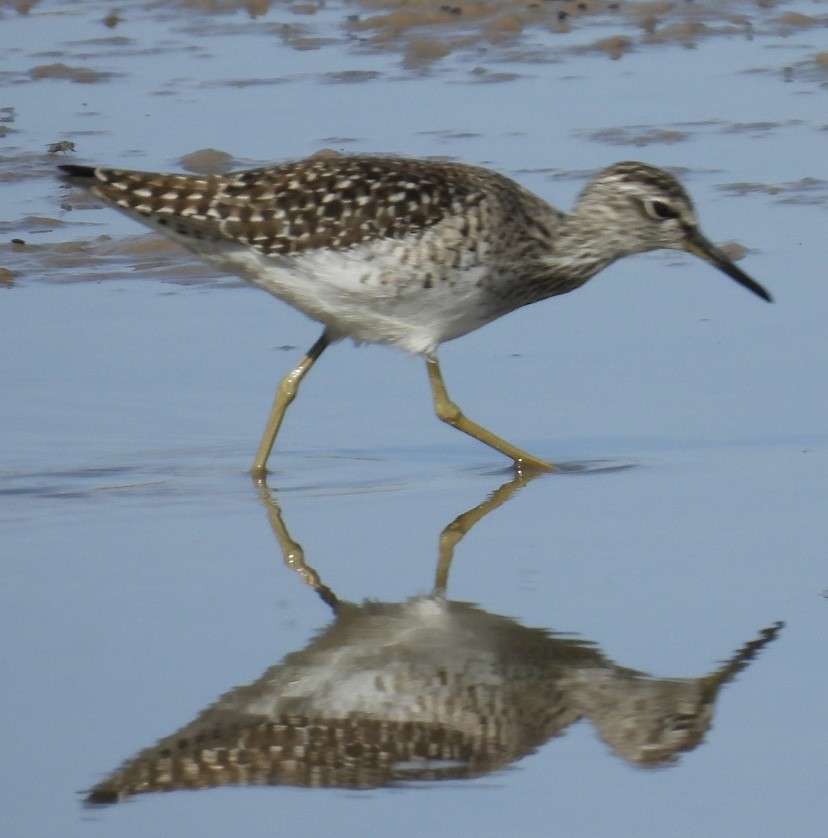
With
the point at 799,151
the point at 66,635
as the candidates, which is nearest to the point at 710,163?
the point at 799,151

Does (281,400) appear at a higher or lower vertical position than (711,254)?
lower

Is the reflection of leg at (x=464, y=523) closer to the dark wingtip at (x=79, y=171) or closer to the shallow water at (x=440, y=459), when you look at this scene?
the shallow water at (x=440, y=459)

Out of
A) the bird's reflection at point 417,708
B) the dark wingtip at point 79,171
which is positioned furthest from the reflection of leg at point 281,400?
the bird's reflection at point 417,708

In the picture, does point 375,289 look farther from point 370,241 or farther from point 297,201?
point 297,201

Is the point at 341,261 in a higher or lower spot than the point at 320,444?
higher

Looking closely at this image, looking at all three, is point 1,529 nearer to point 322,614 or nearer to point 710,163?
point 322,614

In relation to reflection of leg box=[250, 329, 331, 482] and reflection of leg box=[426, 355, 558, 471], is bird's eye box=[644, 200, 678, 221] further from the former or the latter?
reflection of leg box=[250, 329, 331, 482]

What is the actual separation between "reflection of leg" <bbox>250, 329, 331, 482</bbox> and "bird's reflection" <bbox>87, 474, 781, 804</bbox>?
1849 mm

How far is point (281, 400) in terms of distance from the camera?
9109 mm

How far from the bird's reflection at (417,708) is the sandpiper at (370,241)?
79.2 inches

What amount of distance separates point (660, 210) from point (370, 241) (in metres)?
1.41

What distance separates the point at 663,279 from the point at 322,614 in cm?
433

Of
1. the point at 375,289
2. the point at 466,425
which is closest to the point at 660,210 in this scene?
the point at 466,425

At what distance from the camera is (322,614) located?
709 cm
